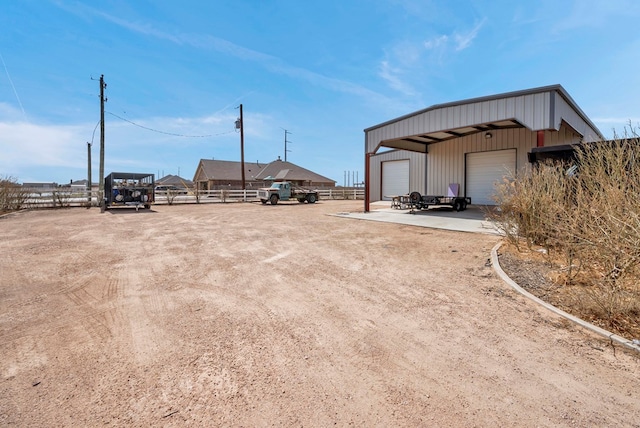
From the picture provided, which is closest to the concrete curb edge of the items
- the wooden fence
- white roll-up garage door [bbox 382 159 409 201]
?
white roll-up garage door [bbox 382 159 409 201]

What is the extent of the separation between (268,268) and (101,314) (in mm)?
2176

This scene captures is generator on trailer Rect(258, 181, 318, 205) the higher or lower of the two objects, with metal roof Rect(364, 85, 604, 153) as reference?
lower

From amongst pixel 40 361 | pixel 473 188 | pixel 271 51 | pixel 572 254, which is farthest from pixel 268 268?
pixel 271 51

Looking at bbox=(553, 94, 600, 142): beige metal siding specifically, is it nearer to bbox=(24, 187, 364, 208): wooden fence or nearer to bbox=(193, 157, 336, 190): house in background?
bbox=(24, 187, 364, 208): wooden fence

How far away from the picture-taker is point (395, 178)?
18781mm

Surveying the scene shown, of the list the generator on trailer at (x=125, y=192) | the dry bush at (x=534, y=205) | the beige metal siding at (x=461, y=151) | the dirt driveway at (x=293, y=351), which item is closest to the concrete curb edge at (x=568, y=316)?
the dirt driveway at (x=293, y=351)

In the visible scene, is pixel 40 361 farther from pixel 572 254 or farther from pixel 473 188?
pixel 473 188

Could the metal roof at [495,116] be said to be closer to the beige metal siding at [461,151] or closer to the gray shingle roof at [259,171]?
the beige metal siding at [461,151]

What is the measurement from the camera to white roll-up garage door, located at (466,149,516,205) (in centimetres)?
1348

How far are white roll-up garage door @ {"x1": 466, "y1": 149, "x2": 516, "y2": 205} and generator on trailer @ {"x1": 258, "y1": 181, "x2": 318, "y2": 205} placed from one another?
10605 millimetres

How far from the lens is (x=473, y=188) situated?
14.6 metres

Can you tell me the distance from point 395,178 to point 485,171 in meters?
5.56

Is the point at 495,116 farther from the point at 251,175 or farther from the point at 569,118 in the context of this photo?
the point at 251,175

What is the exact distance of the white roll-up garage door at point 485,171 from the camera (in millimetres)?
13484
